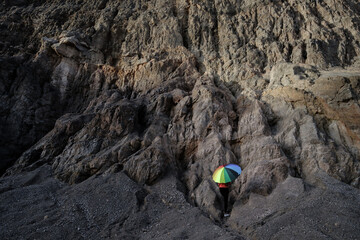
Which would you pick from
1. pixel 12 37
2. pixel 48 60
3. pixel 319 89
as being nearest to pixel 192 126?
pixel 319 89

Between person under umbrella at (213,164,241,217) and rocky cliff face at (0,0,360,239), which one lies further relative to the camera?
person under umbrella at (213,164,241,217)

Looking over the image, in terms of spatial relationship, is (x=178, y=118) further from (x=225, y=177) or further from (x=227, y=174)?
(x=225, y=177)

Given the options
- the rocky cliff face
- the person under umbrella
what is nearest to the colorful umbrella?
the person under umbrella

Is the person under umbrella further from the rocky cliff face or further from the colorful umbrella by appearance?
the rocky cliff face

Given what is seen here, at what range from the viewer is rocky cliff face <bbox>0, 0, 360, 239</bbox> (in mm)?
12258

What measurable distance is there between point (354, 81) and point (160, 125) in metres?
15.9

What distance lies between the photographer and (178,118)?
68.8ft

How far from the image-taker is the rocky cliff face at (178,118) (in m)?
12.3

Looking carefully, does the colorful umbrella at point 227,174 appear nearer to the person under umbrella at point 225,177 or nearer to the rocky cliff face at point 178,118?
the person under umbrella at point 225,177

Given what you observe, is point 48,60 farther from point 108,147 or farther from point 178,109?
point 178,109

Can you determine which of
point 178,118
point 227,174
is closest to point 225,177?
point 227,174

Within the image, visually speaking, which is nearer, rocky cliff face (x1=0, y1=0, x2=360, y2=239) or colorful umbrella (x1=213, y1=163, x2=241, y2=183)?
rocky cliff face (x1=0, y1=0, x2=360, y2=239)

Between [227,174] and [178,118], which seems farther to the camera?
[178,118]

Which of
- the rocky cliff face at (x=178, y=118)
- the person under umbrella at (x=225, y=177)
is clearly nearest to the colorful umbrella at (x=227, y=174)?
the person under umbrella at (x=225, y=177)
